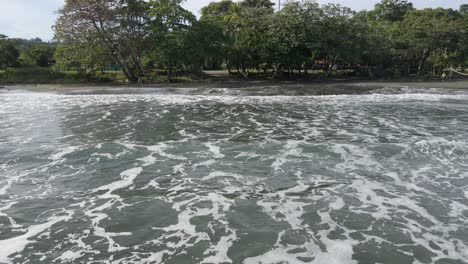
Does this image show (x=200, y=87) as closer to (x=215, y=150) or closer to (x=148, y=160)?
(x=215, y=150)

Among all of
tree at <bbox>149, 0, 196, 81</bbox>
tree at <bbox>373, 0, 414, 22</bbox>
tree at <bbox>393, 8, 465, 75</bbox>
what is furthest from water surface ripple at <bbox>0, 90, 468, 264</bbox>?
tree at <bbox>373, 0, 414, 22</bbox>

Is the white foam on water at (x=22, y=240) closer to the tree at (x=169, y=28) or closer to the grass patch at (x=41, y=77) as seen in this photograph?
the tree at (x=169, y=28)

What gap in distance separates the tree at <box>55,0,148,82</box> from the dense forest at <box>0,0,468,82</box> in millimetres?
83

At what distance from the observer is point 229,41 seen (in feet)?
112

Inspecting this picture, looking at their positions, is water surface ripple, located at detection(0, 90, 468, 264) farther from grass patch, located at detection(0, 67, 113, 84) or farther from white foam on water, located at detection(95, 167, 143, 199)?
grass patch, located at detection(0, 67, 113, 84)

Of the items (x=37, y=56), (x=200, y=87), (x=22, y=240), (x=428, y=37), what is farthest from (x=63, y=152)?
(x=428, y=37)

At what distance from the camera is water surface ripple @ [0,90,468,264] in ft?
18.3

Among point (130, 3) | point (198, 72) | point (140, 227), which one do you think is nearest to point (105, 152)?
point (140, 227)

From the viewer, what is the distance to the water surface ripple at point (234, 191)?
18.3 ft

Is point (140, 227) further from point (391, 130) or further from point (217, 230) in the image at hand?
point (391, 130)

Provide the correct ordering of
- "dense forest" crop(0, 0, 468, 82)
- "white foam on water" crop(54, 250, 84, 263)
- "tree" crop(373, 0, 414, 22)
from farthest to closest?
1. "tree" crop(373, 0, 414, 22)
2. "dense forest" crop(0, 0, 468, 82)
3. "white foam on water" crop(54, 250, 84, 263)

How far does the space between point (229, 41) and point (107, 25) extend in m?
11.2

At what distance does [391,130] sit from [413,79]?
26917 millimetres

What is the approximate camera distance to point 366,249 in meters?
5.51
